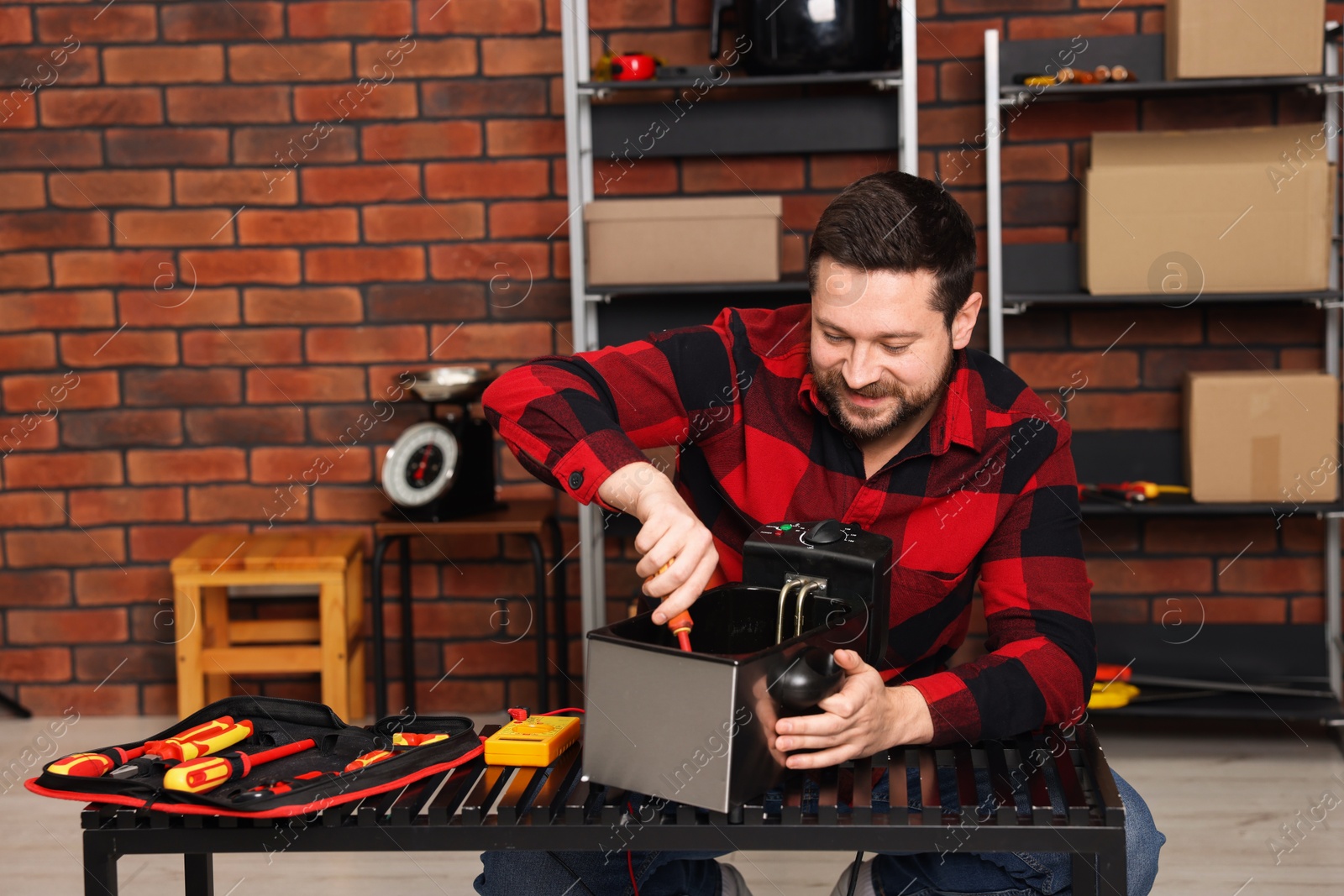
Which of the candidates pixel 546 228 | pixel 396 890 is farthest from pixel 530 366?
pixel 546 228

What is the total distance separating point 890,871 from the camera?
1.29 meters

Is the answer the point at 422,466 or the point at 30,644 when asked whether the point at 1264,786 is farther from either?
the point at 30,644

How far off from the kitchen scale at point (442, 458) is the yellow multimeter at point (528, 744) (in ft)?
4.50

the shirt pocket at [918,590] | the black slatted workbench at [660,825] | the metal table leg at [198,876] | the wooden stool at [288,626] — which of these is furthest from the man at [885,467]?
the wooden stool at [288,626]

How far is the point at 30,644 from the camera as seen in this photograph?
2.87 metres

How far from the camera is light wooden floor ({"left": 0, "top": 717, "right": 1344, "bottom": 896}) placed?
197cm

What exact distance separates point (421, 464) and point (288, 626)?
1.68 ft

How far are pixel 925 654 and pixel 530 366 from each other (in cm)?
57

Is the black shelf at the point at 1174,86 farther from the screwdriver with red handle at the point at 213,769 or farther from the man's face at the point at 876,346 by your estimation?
the screwdriver with red handle at the point at 213,769

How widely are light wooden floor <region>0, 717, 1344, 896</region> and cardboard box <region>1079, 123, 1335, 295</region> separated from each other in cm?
91

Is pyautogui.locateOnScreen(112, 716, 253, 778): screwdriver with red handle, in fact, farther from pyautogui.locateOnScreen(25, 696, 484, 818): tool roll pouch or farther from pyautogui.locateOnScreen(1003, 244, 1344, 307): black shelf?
pyautogui.locateOnScreen(1003, 244, 1344, 307): black shelf

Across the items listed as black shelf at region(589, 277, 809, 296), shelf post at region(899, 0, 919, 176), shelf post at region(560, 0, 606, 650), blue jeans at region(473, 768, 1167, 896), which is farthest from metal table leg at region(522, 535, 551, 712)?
blue jeans at region(473, 768, 1167, 896)

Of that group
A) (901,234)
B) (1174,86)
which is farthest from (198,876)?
(1174,86)

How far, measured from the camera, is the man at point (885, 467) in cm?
118
